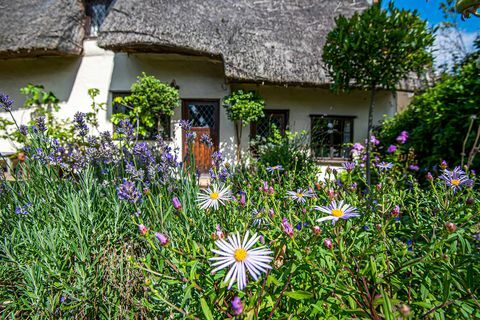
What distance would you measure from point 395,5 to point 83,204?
11.2 ft

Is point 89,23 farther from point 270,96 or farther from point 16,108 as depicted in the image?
point 270,96

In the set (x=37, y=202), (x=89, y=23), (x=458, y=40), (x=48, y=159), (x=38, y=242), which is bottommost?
(x=38, y=242)

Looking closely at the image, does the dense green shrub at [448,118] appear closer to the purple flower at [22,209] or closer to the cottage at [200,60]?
the cottage at [200,60]

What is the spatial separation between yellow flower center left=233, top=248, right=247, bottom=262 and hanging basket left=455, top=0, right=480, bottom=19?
1165 millimetres

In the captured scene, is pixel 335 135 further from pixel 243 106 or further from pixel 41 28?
pixel 41 28

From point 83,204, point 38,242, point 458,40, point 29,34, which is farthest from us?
point 458,40

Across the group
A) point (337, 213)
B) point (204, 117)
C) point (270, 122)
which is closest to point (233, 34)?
point (204, 117)

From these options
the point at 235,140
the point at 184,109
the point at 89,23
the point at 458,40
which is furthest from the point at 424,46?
the point at 458,40

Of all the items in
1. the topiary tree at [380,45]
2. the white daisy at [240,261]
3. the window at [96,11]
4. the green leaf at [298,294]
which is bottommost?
the green leaf at [298,294]

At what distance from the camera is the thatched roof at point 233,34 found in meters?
4.87

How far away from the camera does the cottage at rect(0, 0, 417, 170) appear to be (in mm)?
5066

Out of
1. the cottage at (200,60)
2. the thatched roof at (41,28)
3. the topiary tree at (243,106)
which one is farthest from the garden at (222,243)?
the thatched roof at (41,28)

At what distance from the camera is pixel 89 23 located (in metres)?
5.79

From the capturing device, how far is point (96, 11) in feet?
19.4
